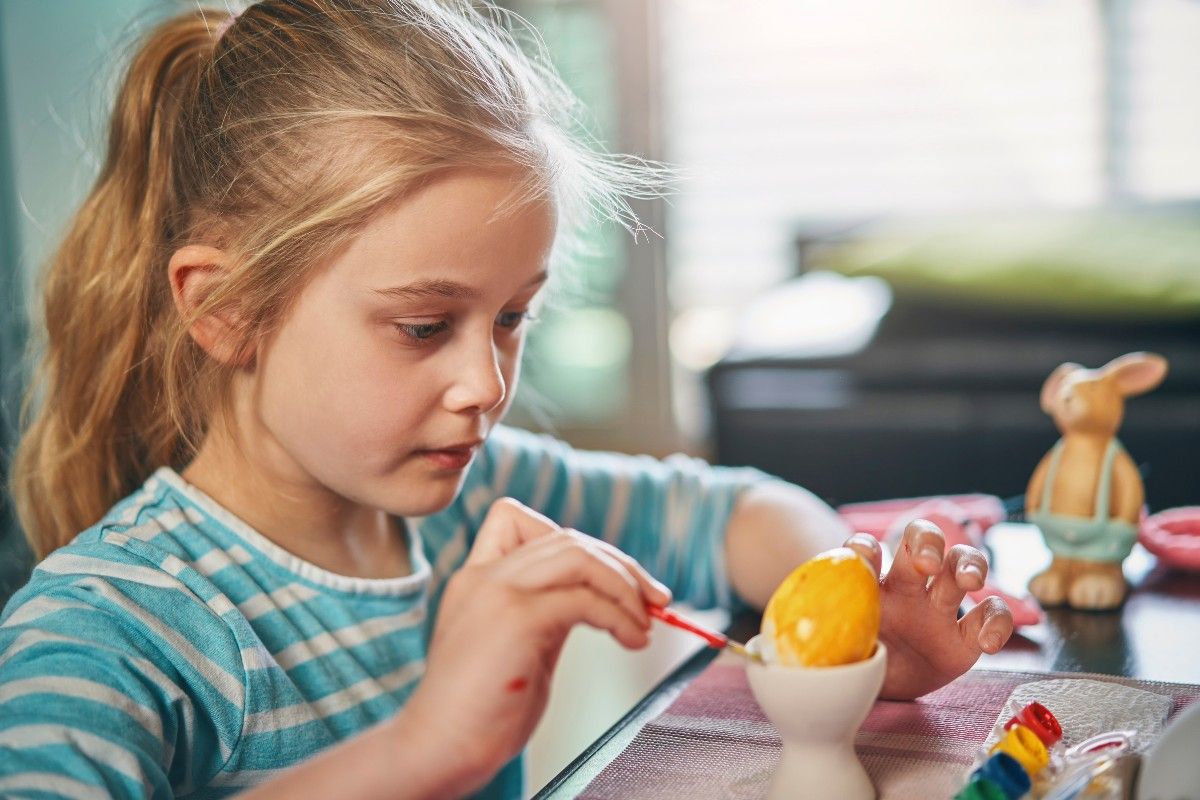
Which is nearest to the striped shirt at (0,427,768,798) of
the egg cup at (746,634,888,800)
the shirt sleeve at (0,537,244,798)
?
the shirt sleeve at (0,537,244,798)

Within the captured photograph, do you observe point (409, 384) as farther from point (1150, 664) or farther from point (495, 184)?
point (1150, 664)

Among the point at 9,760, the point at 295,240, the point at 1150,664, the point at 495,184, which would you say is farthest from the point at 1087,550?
the point at 9,760

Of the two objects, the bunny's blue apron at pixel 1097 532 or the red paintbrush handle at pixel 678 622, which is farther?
the bunny's blue apron at pixel 1097 532

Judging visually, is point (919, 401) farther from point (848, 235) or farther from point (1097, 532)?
point (1097, 532)

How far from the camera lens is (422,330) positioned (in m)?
0.77

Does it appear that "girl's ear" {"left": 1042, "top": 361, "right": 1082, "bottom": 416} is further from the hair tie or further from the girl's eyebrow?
the hair tie

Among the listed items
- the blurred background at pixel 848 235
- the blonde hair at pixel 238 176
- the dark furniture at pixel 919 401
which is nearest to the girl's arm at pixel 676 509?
the blonde hair at pixel 238 176

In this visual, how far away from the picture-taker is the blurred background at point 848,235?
2309mm

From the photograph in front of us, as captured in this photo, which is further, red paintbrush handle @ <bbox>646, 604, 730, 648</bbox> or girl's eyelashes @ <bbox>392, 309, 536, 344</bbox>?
girl's eyelashes @ <bbox>392, 309, 536, 344</bbox>

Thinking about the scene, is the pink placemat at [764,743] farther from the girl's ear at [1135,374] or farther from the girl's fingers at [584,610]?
the girl's ear at [1135,374]

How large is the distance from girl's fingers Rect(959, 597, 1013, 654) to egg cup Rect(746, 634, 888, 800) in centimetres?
11

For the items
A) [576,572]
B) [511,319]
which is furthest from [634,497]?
[576,572]

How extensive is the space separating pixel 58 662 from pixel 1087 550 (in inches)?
27.0

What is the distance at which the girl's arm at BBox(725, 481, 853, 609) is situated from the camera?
1.00 m
